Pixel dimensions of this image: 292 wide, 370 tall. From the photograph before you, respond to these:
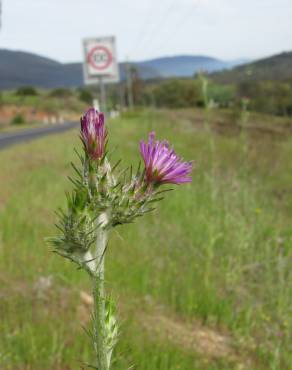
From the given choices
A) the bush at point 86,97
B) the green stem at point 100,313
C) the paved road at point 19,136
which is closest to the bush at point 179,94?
the paved road at point 19,136

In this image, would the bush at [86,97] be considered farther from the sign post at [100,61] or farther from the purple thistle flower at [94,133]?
the purple thistle flower at [94,133]

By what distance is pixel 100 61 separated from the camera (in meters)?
16.4

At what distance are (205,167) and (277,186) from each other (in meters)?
1.64

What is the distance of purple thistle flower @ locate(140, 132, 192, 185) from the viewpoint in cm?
143

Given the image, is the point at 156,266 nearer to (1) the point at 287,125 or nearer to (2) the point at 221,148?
(2) the point at 221,148

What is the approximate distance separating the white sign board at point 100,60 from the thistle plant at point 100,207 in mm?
14922

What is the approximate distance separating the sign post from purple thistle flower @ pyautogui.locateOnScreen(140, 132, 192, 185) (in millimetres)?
14129

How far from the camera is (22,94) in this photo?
8444 cm

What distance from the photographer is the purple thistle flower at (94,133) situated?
134cm

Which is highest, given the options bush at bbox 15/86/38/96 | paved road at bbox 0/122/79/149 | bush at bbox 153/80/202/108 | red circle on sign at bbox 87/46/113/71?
red circle on sign at bbox 87/46/113/71

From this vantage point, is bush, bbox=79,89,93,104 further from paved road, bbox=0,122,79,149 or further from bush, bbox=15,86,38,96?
paved road, bbox=0,122,79,149

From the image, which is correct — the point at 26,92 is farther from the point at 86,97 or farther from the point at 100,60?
the point at 100,60

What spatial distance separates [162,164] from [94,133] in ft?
0.79

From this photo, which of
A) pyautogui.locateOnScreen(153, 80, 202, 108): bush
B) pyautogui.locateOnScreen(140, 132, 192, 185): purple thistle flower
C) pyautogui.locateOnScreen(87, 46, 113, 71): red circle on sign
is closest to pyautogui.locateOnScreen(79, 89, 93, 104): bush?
pyautogui.locateOnScreen(153, 80, 202, 108): bush
